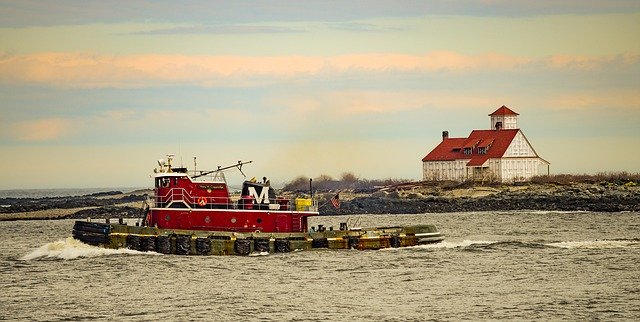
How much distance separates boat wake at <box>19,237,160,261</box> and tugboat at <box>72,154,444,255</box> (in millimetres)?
329

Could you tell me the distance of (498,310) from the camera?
3862cm

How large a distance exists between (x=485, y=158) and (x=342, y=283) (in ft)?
264

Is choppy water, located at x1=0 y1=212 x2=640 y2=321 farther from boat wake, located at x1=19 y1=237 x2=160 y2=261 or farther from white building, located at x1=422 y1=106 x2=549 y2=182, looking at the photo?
white building, located at x1=422 y1=106 x2=549 y2=182

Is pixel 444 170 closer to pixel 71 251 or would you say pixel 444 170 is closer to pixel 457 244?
pixel 457 244

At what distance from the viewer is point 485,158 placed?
124m

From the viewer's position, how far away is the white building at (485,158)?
124 meters

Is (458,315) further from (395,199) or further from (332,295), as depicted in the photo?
(395,199)

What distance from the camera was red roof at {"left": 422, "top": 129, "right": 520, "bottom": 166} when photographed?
124475 mm

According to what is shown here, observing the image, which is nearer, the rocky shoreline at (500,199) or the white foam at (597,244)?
the white foam at (597,244)

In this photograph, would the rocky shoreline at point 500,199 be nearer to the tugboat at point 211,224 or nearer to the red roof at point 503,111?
the red roof at point 503,111

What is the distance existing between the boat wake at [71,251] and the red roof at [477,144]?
2872 inches

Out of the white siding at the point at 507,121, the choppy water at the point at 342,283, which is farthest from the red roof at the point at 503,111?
the choppy water at the point at 342,283

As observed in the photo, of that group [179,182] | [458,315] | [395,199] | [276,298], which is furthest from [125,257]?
[395,199]

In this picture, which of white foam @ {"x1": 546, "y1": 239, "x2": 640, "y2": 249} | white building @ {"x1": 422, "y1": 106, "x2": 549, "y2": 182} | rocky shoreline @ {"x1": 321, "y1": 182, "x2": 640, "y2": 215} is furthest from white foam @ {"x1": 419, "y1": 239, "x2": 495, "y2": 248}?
white building @ {"x1": 422, "y1": 106, "x2": 549, "y2": 182}
